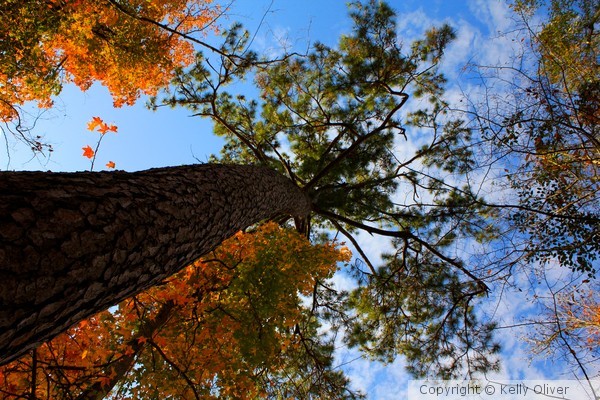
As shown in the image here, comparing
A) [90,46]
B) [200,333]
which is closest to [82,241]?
[200,333]

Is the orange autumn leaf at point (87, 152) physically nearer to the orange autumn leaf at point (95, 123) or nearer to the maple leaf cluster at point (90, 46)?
the orange autumn leaf at point (95, 123)

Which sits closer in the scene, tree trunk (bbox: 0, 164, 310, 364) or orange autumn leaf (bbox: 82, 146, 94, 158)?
tree trunk (bbox: 0, 164, 310, 364)

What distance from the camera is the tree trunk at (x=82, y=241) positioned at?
3.93 ft

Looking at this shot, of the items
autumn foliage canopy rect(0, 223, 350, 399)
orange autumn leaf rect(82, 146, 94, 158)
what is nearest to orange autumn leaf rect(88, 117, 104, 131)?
orange autumn leaf rect(82, 146, 94, 158)

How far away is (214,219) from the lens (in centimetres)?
279

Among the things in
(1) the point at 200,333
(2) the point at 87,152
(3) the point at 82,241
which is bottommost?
(3) the point at 82,241

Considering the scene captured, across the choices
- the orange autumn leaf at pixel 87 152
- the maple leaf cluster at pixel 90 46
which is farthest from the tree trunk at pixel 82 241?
the maple leaf cluster at pixel 90 46

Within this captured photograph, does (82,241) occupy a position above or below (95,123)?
below

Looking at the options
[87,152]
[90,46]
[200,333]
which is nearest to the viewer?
[87,152]

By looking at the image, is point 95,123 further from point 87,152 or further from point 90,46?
point 90,46

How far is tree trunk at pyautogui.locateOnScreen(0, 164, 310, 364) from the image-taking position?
3.93 feet

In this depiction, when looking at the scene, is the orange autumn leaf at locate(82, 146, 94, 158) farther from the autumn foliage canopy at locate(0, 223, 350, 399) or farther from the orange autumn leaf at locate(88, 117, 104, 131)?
the autumn foliage canopy at locate(0, 223, 350, 399)

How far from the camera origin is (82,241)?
1.43 meters

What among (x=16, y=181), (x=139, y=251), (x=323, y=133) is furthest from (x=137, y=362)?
(x=323, y=133)
